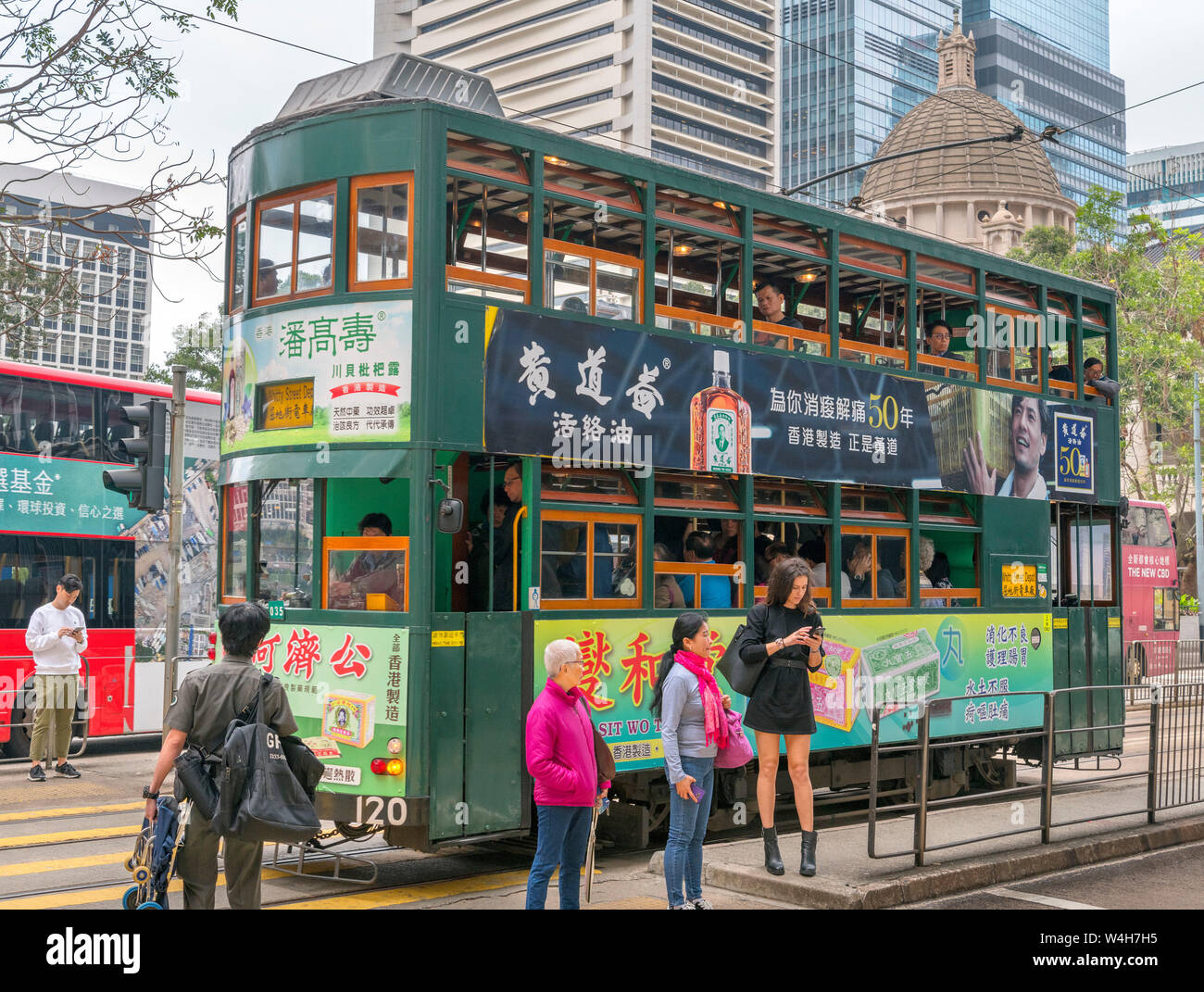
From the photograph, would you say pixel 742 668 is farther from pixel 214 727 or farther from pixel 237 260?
pixel 237 260

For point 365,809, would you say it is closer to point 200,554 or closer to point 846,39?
point 200,554

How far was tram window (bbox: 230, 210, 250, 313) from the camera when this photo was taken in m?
8.84

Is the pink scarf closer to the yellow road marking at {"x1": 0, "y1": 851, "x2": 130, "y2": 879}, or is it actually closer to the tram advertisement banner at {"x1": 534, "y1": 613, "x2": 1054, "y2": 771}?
the tram advertisement banner at {"x1": 534, "y1": 613, "x2": 1054, "y2": 771}

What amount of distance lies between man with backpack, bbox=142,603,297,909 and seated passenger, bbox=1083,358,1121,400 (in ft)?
34.0

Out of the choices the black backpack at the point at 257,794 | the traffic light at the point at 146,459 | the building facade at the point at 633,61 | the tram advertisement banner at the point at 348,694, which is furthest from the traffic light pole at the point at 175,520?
the building facade at the point at 633,61

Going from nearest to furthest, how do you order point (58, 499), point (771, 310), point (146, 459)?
point (771, 310)
point (146, 459)
point (58, 499)

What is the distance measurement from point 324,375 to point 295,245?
0.96m

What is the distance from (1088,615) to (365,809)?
8481mm

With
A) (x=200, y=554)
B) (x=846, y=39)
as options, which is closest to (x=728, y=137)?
(x=846, y=39)

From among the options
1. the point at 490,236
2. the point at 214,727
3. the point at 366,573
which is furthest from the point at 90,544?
the point at 214,727

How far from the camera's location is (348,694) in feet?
26.1

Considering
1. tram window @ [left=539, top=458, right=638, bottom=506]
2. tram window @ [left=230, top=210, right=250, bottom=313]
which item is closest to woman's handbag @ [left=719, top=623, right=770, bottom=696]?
tram window @ [left=539, top=458, right=638, bottom=506]
